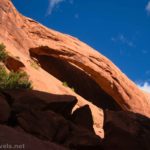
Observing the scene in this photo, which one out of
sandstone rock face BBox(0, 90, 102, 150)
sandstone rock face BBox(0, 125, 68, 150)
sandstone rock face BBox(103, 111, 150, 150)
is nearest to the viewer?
sandstone rock face BBox(0, 125, 68, 150)

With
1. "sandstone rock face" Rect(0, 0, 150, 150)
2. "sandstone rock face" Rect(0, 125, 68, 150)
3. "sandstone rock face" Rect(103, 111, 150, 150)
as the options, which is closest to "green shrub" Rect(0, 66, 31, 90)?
"sandstone rock face" Rect(0, 0, 150, 150)

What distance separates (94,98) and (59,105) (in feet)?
71.0

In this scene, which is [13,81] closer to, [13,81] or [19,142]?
[13,81]

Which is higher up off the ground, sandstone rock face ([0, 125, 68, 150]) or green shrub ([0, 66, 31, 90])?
green shrub ([0, 66, 31, 90])

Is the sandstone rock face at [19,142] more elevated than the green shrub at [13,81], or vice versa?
the green shrub at [13,81]

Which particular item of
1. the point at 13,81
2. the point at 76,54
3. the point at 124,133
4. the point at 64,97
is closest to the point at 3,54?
the point at 13,81

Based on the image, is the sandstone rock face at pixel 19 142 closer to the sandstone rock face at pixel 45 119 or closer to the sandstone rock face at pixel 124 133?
the sandstone rock face at pixel 45 119

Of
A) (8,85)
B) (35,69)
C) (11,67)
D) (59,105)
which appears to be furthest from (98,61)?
(59,105)

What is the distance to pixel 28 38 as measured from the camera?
1328 inches

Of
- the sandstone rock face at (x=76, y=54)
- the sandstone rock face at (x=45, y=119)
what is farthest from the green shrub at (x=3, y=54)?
the sandstone rock face at (x=45, y=119)

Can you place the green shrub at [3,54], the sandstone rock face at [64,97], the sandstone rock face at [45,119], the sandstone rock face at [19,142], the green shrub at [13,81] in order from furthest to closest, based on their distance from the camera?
the green shrub at [3,54] < the green shrub at [13,81] < the sandstone rock face at [64,97] < the sandstone rock face at [45,119] < the sandstone rock face at [19,142]

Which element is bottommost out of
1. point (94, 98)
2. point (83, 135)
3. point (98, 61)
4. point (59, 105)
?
point (83, 135)

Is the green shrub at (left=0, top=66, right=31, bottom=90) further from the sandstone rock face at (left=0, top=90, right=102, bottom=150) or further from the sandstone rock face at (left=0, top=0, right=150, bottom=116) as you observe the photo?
the sandstone rock face at (left=0, top=0, right=150, bottom=116)

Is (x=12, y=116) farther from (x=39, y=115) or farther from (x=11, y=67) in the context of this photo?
(x=11, y=67)
